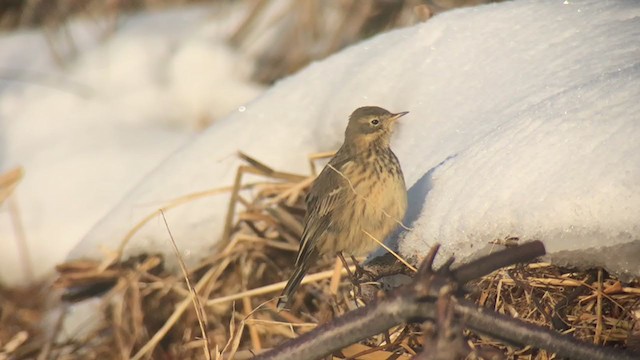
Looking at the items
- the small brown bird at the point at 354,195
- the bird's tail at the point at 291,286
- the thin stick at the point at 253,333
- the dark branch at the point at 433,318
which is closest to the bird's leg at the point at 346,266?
the small brown bird at the point at 354,195

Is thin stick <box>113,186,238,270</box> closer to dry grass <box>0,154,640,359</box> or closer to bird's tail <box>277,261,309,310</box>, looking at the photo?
dry grass <box>0,154,640,359</box>

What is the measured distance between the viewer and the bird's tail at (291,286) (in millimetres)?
3875

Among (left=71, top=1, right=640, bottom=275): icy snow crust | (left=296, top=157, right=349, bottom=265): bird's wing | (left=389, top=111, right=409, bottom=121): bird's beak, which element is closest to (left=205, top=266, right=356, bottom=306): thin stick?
(left=296, top=157, right=349, bottom=265): bird's wing

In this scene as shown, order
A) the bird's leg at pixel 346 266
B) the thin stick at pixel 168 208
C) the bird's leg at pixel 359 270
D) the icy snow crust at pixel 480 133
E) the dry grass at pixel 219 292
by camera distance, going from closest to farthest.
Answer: the icy snow crust at pixel 480 133 < the bird's leg at pixel 346 266 < the bird's leg at pixel 359 270 < the dry grass at pixel 219 292 < the thin stick at pixel 168 208

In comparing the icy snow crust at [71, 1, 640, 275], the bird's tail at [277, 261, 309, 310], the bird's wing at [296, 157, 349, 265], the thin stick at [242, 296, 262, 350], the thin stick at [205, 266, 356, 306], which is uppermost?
the icy snow crust at [71, 1, 640, 275]

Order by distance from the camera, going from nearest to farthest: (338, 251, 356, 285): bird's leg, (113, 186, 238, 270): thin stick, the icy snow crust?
the icy snow crust → (338, 251, 356, 285): bird's leg → (113, 186, 238, 270): thin stick

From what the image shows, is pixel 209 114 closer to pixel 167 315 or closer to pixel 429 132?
pixel 167 315

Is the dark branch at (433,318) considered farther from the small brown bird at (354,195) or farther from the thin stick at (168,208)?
the thin stick at (168,208)

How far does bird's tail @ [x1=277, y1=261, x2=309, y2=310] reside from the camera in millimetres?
3875

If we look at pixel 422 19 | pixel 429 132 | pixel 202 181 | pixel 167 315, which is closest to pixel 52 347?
pixel 167 315

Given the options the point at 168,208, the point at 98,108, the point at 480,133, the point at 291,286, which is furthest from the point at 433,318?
the point at 98,108

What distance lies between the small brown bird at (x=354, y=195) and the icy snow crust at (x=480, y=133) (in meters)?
0.11

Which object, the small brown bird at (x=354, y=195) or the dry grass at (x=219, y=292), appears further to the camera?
the dry grass at (x=219, y=292)

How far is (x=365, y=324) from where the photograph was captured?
2.38 meters
